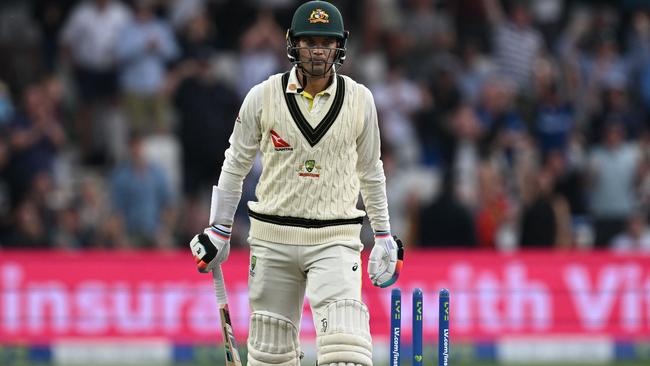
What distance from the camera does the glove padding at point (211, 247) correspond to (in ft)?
24.0

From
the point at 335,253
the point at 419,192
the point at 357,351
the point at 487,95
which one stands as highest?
the point at 487,95

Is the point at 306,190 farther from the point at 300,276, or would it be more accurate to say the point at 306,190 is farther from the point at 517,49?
the point at 517,49

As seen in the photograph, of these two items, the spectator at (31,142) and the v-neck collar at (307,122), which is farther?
the spectator at (31,142)

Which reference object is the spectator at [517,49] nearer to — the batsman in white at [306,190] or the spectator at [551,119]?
the spectator at [551,119]

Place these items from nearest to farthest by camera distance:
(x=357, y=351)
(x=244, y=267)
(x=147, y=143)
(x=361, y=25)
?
(x=357, y=351) < (x=244, y=267) < (x=147, y=143) < (x=361, y=25)

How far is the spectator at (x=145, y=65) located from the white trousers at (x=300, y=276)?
23.8 ft

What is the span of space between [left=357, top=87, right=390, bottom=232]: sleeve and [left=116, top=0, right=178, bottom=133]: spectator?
23.5ft

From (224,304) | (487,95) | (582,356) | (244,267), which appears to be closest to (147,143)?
(244,267)

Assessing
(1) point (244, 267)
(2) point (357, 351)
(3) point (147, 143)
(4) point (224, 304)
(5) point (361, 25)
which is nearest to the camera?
(2) point (357, 351)

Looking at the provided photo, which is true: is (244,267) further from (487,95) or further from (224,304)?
(224,304)

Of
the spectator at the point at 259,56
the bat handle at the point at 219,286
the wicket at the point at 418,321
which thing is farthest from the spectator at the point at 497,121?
the wicket at the point at 418,321

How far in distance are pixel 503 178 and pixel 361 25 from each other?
2589 mm

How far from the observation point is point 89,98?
14.9 metres

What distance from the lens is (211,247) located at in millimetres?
7336
